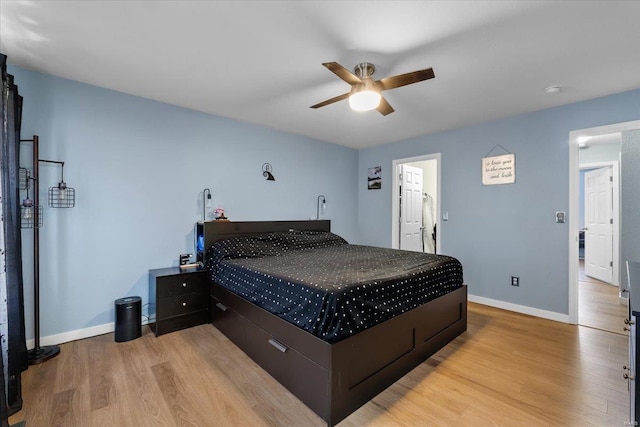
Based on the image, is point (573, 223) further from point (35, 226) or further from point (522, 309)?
point (35, 226)

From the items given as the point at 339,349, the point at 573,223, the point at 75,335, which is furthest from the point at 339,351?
the point at 573,223

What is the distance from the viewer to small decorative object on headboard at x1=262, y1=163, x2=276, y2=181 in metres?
4.01

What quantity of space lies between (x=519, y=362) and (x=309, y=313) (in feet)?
6.06

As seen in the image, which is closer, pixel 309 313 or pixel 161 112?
pixel 309 313

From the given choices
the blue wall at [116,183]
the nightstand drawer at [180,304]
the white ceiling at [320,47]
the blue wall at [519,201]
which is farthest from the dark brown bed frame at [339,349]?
the white ceiling at [320,47]

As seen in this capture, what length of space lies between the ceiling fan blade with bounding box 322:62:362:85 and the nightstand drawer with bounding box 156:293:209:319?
253 cm

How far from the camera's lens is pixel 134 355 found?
7.74 feet

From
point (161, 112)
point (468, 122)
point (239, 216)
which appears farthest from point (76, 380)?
point (468, 122)

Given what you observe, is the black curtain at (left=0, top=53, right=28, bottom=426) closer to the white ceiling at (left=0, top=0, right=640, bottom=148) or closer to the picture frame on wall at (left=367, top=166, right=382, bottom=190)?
the white ceiling at (left=0, top=0, right=640, bottom=148)

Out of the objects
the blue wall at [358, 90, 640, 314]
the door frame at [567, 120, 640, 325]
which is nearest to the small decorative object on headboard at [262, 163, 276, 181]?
the blue wall at [358, 90, 640, 314]

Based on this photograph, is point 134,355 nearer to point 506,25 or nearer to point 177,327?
point 177,327

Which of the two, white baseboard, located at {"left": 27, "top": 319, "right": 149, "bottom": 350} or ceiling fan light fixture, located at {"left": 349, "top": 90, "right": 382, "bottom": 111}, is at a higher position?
ceiling fan light fixture, located at {"left": 349, "top": 90, "right": 382, "bottom": 111}

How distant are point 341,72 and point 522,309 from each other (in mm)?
3496

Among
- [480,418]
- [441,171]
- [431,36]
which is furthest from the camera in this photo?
[441,171]
